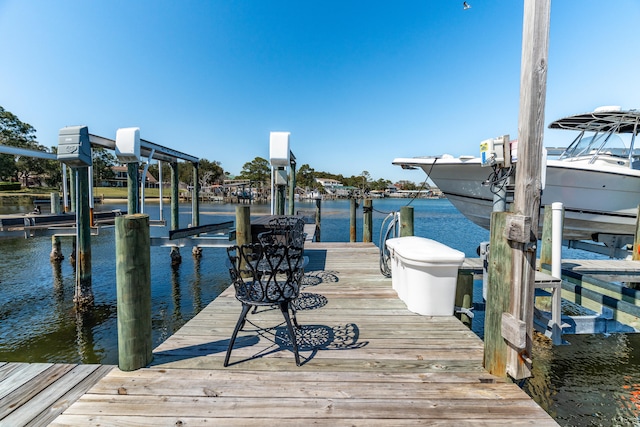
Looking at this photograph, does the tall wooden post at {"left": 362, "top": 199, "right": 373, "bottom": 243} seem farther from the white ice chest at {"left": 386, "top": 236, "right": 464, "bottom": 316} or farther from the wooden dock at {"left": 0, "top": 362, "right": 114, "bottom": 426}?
the wooden dock at {"left": 0, "top": 362, "right": 114, "bottom": 426}

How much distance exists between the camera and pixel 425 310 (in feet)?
10.2

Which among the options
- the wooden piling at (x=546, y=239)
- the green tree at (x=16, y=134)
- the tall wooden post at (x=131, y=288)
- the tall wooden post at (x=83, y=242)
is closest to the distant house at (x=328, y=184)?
the green tree at (x=16, y=134)

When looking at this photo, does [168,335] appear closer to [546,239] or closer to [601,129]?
[546,239]

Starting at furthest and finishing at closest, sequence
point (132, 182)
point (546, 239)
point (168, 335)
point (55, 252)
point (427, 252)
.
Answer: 1. point (55, 252)
2. point (132, 182)
3. point (168, 335)
4. point (546, 239)
5. point (427, 252)

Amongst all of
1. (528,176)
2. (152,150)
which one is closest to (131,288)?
(528,176)

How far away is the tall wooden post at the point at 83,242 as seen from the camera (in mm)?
6188

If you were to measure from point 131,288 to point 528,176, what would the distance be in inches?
115

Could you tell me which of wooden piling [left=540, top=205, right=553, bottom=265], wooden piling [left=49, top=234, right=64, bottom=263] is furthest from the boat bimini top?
wooden piling [left=49, top=234, right=64, bottom=263]

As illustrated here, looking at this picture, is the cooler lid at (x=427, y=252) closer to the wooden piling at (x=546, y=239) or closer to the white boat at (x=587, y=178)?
the wooden piling at (x=546, y=239)

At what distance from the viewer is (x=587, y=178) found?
6945mm

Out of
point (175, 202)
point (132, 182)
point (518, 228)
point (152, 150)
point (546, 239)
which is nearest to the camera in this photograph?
point (518, 228)

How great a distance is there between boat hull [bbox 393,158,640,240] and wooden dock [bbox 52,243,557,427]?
18.3 feet

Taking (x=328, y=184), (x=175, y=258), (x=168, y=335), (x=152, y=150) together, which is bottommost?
(x=168, y=335)

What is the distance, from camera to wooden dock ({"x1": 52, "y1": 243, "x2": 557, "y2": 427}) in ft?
5.49
